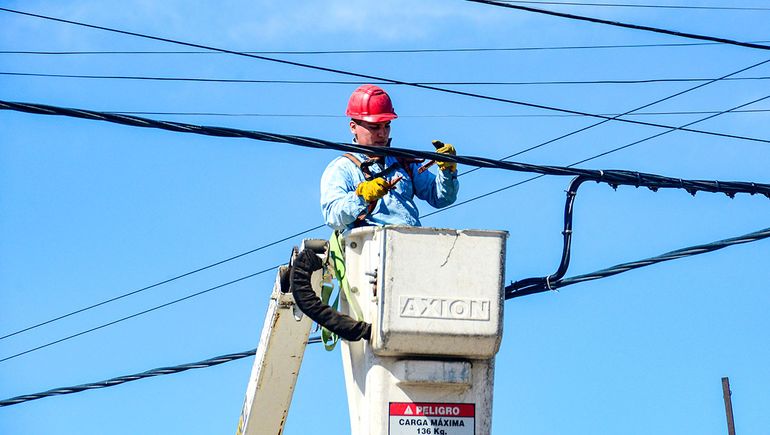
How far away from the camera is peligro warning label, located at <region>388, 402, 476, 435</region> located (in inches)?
284

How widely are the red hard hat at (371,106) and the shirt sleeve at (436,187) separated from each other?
387 millimetres

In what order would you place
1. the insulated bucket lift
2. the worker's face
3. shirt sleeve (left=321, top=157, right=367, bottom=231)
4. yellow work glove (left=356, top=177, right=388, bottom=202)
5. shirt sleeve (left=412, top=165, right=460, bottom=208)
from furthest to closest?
the worker's face
shirt sleeve (left=412, top=165, right=460, bottom=208)
shirt sleeve (left=321, top=157, right=367, bottom=231)
yellow work glove (left=356, top=177, right=388, bottom=202)
the insulated bucket lift

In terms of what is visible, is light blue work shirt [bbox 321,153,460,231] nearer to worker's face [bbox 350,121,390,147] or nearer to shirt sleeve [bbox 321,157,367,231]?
shirt sleeve [bbox 321,157,367,231]

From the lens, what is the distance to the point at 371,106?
8.52 metres

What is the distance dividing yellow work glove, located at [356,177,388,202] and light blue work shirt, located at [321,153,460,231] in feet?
0.42

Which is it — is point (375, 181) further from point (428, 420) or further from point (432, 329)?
point (428, 420)

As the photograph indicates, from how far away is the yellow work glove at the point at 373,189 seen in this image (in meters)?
7.65

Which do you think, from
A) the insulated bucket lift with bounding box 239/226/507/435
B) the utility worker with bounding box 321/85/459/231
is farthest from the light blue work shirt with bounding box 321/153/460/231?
the insulated bucket lift with bounding box 239/226/507/435

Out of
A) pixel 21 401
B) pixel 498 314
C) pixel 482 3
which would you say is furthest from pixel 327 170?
pixel 21 401

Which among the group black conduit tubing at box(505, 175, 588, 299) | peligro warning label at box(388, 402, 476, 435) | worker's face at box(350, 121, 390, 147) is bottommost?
peligro warning label at box(388, 402, 476, 435)

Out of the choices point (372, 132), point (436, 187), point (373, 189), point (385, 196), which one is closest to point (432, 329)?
point (373, 189)

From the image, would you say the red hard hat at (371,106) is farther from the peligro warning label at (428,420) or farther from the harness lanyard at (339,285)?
the peligro warning label at (428,420)

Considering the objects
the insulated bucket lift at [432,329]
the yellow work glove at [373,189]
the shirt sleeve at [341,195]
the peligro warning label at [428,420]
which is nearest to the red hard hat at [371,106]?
Answer: the shirt sleeve at [341,195]

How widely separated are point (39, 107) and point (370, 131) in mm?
2038
